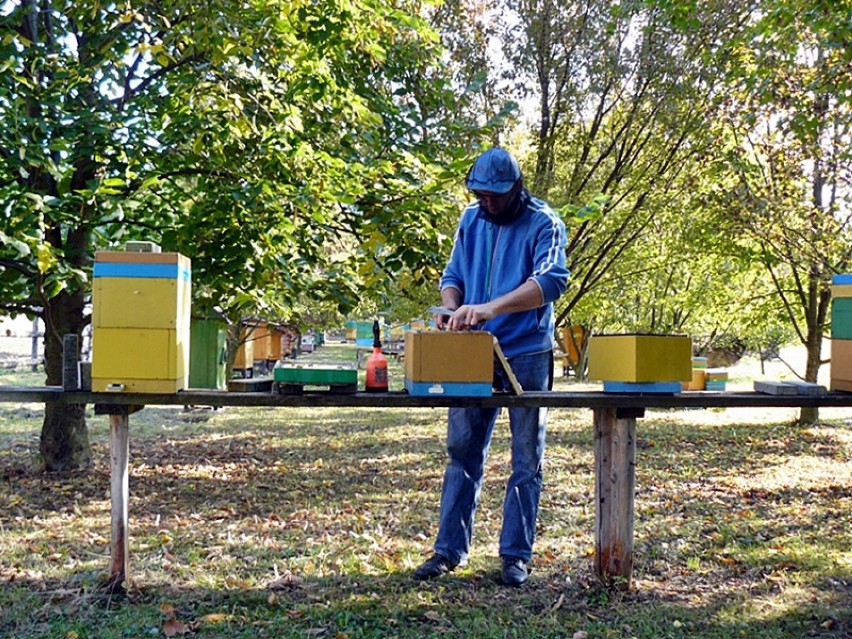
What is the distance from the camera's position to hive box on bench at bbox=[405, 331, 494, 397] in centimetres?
371

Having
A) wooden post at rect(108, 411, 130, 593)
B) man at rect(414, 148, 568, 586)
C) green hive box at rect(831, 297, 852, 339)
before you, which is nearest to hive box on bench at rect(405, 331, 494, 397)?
man at rect(414, 148, 568, 586)

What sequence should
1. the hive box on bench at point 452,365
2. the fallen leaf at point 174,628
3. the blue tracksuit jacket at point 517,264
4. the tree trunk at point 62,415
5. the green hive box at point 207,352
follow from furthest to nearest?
the green hive box at point 207,352 → the tree trunk at point 62,415 → the blue tracksuit jacket at point 517,264 → the hive box on bench at point 452,365 → the fallen leaf at point 174,628

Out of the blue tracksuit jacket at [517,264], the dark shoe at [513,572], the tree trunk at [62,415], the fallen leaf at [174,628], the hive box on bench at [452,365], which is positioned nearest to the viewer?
the fallen leaf at [174,628]

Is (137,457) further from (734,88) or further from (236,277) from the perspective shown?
(734,88)

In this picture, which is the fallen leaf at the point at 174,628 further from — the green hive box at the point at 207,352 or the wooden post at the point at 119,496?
the green hive box at the point at 207,352

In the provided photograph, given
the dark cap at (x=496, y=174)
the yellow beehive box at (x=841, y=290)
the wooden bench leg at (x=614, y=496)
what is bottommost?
the wooden bench leg at (x=614, y=496)

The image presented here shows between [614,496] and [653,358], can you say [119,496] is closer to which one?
[614,496]

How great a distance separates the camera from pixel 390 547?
5.09m

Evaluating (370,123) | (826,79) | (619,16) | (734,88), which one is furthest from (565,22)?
(370,123)

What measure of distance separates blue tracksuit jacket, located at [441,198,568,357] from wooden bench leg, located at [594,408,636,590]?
0.55 m

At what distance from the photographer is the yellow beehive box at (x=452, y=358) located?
371 centimetres

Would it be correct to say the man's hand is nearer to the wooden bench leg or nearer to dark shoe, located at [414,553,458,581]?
the wooden bench leg

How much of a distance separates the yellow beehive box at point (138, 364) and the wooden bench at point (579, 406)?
0.22 ft

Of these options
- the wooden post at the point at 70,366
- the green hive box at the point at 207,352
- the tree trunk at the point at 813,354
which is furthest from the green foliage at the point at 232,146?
the tree trunk at the point at 813,354
